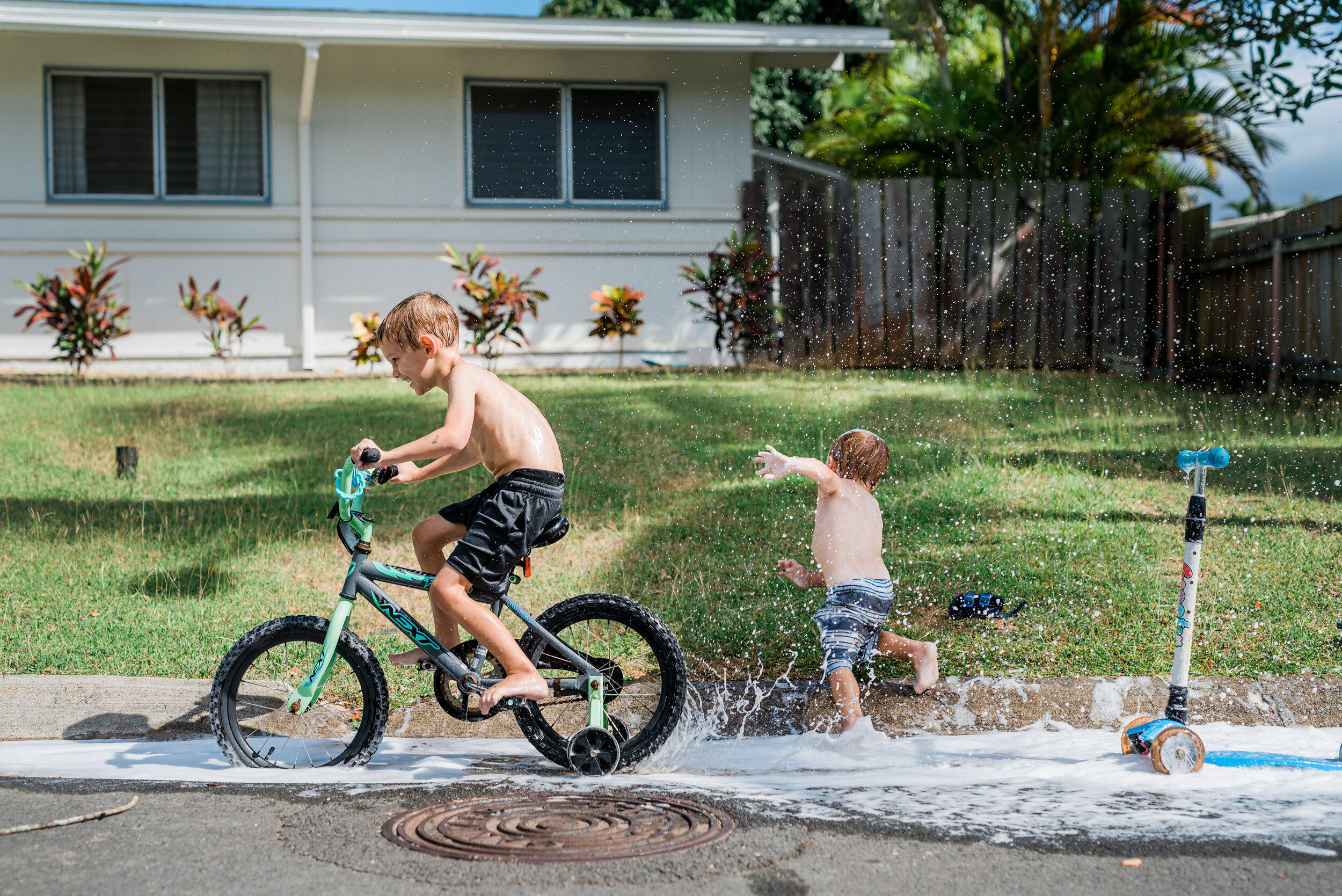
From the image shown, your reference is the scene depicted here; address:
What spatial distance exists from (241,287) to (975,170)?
9.32 metres

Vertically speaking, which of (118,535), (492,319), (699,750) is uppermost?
(492,319)

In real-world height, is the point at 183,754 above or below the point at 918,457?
below

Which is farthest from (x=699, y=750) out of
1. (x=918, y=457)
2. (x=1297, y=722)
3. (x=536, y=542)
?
(x=918, y=457)

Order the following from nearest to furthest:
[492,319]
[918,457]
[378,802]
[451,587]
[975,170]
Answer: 1. [378,802]
2. [451,587]
3. [918,457]
4. [492,319]
5. [975,170]

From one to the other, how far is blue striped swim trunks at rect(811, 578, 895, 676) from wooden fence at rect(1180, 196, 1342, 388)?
7651 mm

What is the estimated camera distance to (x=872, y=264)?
41.9 ft

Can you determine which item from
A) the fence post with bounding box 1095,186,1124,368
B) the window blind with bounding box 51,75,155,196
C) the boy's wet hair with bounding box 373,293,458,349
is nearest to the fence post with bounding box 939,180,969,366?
the fence post with bounding box 1095,186,1124,368

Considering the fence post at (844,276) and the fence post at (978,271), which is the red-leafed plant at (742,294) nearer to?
the fence post at (844,276)

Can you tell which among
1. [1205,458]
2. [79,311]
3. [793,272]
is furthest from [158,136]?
[1205,458]

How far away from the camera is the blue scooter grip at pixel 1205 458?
4.23m

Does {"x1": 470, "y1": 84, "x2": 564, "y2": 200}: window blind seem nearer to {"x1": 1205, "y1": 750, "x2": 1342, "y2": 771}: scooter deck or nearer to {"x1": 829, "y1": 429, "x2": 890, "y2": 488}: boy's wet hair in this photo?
{"x1": 829, "y1": 429, "x2": 890, "y2": 488}: boy's wet hair

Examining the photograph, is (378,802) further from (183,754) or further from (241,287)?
(241,287)

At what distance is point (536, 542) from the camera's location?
14.1 feet

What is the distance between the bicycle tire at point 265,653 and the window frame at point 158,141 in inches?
424
